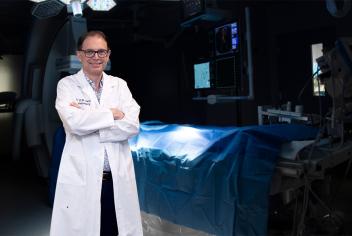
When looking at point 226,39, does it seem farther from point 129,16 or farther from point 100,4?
point 129,16

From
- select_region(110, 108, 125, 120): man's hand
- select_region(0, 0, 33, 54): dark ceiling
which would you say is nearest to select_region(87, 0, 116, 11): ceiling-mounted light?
select_region(110, 108, 125, 120): man's hand

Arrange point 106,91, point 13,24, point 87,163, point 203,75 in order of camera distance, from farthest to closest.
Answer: point 13,24, point 203,75, point 106,91, point 87,163

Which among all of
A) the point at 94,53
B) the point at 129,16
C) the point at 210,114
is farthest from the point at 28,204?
the point at 129,16

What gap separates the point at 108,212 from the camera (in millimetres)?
1728

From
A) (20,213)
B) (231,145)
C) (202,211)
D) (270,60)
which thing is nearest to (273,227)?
(202,211)

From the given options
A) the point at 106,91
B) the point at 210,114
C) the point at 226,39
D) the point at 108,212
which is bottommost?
the point at 108,212

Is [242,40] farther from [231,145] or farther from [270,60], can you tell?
[270,60]

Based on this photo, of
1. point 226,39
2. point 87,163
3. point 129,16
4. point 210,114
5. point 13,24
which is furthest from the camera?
point 13,24

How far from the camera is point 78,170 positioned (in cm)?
160

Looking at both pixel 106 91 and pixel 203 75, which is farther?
pixel 203 75

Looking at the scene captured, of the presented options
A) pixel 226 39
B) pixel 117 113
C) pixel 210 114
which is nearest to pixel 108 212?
pixel 117 113

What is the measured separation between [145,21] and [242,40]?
409cm

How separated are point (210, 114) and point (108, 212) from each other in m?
4.36

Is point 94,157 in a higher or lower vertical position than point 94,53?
lower
